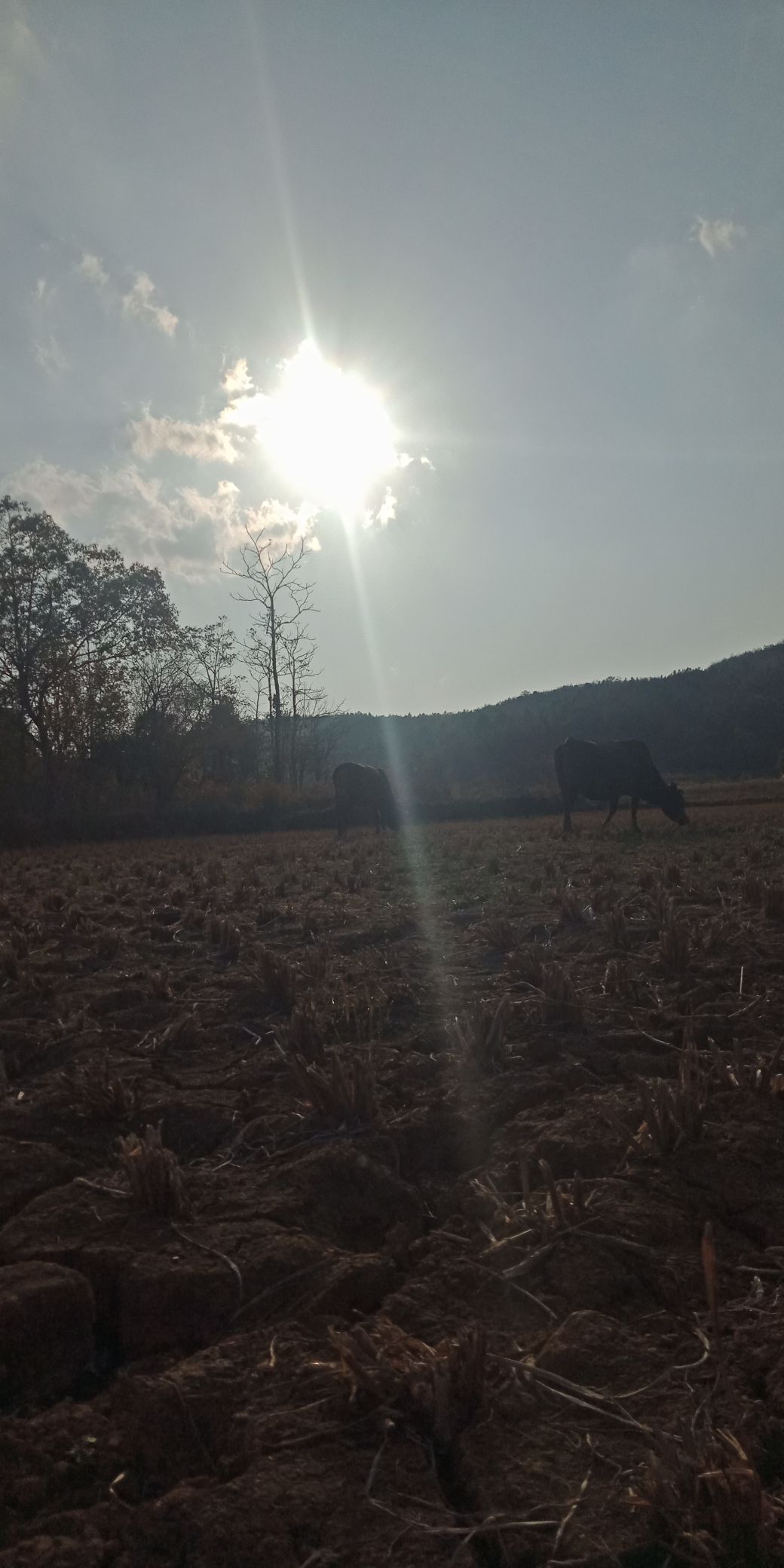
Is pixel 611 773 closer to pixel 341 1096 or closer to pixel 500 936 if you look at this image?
pixel 500 936

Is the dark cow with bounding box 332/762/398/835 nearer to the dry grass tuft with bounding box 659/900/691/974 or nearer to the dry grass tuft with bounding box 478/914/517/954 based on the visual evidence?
the dry grass tuft with bounding box 478/914/517/954

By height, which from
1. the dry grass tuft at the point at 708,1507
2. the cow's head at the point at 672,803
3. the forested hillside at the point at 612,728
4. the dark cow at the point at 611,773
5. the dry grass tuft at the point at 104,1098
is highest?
the forested hillside at the point at 612,728

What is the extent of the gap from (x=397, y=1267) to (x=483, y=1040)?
1375 millimetres

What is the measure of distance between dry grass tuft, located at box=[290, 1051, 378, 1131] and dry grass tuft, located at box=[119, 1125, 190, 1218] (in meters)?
0.63

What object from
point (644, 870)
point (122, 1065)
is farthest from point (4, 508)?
point (122, 1065)

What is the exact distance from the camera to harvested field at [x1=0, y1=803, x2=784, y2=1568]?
1440 millimetres

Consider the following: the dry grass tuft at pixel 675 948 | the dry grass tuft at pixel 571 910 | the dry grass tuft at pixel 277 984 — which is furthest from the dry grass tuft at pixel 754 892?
the dry grass tuft at pixel 277 984

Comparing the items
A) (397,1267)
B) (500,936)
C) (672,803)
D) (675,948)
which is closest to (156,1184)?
(397,1267)

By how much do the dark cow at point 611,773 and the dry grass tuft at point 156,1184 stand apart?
54.5 feet

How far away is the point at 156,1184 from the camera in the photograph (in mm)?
2389

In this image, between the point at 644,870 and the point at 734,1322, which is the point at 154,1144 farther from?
the point at 644,870

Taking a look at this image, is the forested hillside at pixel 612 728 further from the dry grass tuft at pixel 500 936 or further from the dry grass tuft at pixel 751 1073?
the dry grass tuft at pixel 751 1073

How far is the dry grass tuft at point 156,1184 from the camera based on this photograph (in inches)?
93.6

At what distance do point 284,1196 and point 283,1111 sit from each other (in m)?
0.57
